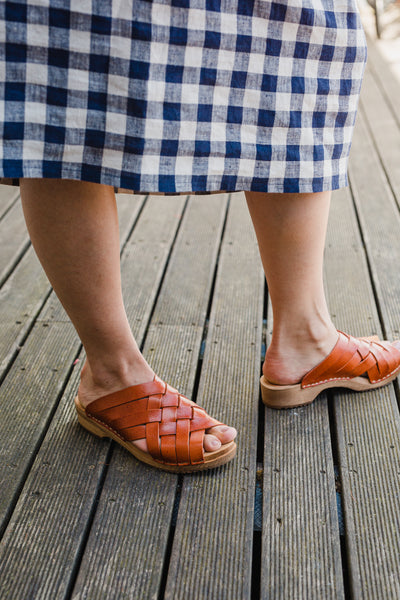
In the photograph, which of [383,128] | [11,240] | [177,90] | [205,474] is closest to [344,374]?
[205,474]

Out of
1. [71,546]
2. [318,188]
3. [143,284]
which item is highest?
[318,188]

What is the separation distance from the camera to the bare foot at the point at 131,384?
0.92 meters

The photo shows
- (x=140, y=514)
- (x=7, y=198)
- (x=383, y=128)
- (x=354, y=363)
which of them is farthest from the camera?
(x=383, y=128)

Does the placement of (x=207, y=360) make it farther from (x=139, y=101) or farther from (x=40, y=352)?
(x=139, y=101)

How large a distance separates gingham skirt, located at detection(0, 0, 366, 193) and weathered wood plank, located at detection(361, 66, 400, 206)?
122 centimetres

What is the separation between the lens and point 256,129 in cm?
80

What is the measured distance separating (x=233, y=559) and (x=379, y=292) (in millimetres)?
835

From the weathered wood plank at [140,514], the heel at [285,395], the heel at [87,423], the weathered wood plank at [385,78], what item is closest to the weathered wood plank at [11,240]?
the weathered wood plank at [140,514]

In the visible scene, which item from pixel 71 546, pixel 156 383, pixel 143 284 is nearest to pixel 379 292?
pixel 143 284

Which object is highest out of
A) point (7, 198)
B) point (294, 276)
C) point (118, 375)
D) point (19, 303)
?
point (294, 276)

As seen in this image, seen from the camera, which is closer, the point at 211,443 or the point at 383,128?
the point at 211,443

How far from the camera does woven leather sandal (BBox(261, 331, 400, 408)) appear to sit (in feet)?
3.41

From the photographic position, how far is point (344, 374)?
106 cm

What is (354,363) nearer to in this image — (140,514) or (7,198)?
(140,514)
